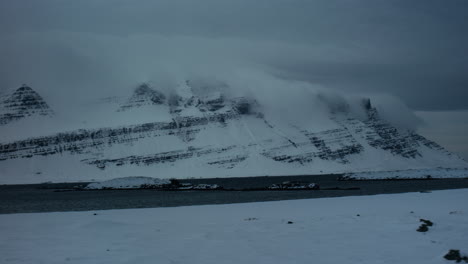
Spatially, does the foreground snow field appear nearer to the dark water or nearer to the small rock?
the small rock

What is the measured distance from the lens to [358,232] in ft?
69.9

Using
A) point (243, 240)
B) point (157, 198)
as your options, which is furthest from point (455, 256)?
point (157, 198)

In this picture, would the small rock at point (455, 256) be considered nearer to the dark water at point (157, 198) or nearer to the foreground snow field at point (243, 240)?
the foreground snow field at point (243, 240)

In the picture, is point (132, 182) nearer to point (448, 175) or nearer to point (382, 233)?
point (448, 175)

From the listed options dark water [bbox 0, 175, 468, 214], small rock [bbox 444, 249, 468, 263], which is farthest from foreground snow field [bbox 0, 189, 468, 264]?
dark water [bbox 0, 175, 468, 214]

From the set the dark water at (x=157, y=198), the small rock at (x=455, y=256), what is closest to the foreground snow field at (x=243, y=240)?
the small rock at (x=455, y=256)

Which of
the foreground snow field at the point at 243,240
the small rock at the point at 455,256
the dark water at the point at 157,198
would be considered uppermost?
the small rock at the point at 455,256

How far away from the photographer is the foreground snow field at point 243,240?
16.5 meters

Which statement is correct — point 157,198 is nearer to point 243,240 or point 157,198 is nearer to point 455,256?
point 243,240

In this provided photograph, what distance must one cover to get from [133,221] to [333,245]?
12.9m

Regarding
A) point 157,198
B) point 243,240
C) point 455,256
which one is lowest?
point 157,198

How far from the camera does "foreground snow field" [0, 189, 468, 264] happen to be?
16.5 m

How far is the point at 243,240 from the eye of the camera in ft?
66.2

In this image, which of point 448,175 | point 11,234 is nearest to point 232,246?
point 11,234
